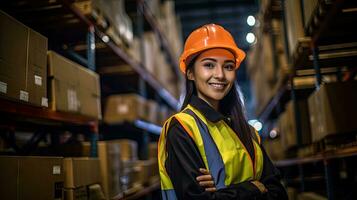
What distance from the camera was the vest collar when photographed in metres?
2.48

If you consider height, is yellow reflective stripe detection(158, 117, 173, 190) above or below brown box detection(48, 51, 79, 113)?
below

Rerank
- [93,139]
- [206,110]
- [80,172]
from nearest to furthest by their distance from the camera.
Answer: [206,110]
[80,172]
[93,139]

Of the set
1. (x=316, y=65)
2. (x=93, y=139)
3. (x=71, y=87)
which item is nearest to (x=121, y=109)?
(x=93, y=139)

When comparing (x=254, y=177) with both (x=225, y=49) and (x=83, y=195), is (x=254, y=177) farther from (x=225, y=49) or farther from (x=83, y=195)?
(x=83, y=195)

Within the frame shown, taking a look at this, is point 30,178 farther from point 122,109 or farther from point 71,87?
point 122,109

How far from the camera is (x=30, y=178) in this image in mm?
2639

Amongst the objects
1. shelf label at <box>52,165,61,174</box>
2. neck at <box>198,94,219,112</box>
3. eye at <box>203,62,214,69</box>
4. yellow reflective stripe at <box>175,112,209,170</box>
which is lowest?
shelf label at <box>52,165,61,174</box>

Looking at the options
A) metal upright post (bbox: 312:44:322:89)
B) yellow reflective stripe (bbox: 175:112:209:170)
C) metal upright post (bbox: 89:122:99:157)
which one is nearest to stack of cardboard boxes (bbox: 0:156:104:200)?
metal upright post (bbox: 89:122:99:157)

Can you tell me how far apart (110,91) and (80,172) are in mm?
3779

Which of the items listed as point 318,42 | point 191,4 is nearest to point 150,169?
point 318,42

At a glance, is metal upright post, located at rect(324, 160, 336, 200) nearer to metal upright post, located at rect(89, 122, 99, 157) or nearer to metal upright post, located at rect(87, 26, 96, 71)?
metal upright post, located at rect(89, 122, 99, 157)

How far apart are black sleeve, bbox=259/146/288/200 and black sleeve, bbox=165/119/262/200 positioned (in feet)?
0.48

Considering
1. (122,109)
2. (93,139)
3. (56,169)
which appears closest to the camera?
(56,169)

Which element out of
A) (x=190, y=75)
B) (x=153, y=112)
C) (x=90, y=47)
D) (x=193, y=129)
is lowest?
(x=193, y=129)
